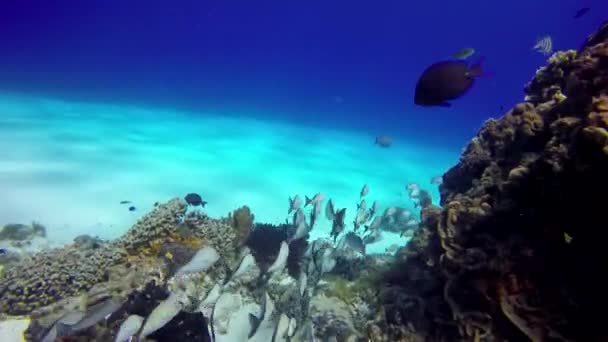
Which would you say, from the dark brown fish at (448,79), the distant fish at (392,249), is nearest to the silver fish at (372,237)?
the distant fish at (392,249)

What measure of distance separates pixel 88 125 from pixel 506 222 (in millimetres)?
21265

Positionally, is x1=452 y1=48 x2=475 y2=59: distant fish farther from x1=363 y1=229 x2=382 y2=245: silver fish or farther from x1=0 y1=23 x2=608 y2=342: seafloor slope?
x1=363 y1=229 x2=382 y2=245: silver fish

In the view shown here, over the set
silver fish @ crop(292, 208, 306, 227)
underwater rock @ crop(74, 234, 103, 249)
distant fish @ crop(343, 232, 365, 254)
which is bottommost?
underwater rock @ crop(74, 234, 103, 249)

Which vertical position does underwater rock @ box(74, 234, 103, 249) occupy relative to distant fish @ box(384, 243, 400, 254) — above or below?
below

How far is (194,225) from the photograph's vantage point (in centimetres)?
695

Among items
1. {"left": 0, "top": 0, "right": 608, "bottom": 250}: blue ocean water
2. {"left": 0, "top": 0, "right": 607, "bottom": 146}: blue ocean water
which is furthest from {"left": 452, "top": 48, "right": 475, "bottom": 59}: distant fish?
{"left": 0, "top": 0, "right": 607, "bottom": 146}: blue ocean water

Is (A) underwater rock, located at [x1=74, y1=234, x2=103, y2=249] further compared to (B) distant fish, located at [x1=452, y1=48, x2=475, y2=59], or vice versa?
(B) distant fish, located at [x1=452, y1=48, x2=475, y2=59]

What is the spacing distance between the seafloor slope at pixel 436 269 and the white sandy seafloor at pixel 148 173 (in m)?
2.56

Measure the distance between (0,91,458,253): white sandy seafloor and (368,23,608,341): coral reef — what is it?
521 centimetres

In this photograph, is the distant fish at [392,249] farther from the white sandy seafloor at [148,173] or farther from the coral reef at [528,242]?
the coral reef at [528,242]

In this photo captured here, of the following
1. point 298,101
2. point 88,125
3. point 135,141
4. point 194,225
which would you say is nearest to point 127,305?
point 194,225

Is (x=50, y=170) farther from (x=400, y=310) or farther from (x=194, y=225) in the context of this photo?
(x=400, y=310)

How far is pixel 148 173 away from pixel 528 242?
11.6 m

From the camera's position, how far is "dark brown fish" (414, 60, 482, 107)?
4.21 meters
